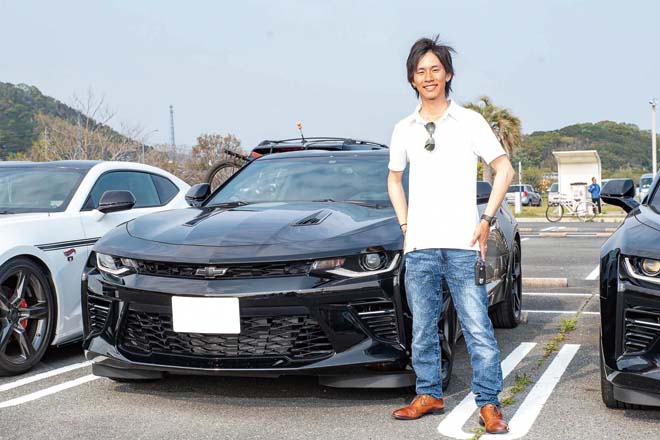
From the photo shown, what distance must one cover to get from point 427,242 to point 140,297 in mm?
1481

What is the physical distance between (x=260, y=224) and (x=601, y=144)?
378 ft

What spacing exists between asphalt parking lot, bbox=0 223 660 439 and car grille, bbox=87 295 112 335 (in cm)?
41

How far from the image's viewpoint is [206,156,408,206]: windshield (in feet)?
16.7

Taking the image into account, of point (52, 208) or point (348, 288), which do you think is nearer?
point (348, 288)

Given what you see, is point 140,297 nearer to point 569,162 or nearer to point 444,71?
point 444,71

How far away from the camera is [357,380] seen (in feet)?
12.7

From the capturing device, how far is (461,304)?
3596 mm

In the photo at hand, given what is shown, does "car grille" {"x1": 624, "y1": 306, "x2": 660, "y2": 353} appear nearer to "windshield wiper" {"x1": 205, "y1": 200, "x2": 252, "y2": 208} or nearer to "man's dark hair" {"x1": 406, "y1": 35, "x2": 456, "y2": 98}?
"man's dark hair" {"x1": 406, "y1": 35, "x2": 456, "y2": 98}

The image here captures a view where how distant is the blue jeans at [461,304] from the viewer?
3.55 m

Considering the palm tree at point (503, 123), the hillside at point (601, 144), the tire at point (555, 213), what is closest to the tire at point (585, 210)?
the tire at point (555, 213)

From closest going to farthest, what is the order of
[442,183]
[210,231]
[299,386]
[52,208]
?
[442,183] < [210,231] < [299,386] < [52,208]

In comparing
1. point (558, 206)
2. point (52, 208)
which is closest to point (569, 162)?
point (558, 206)

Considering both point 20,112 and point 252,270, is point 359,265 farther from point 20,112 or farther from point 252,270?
point 20,112

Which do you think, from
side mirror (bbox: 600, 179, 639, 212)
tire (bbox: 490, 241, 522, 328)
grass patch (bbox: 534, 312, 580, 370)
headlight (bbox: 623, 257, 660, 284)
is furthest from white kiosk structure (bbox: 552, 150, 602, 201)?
headlight (bbox: 623, 257, 660, 284)
